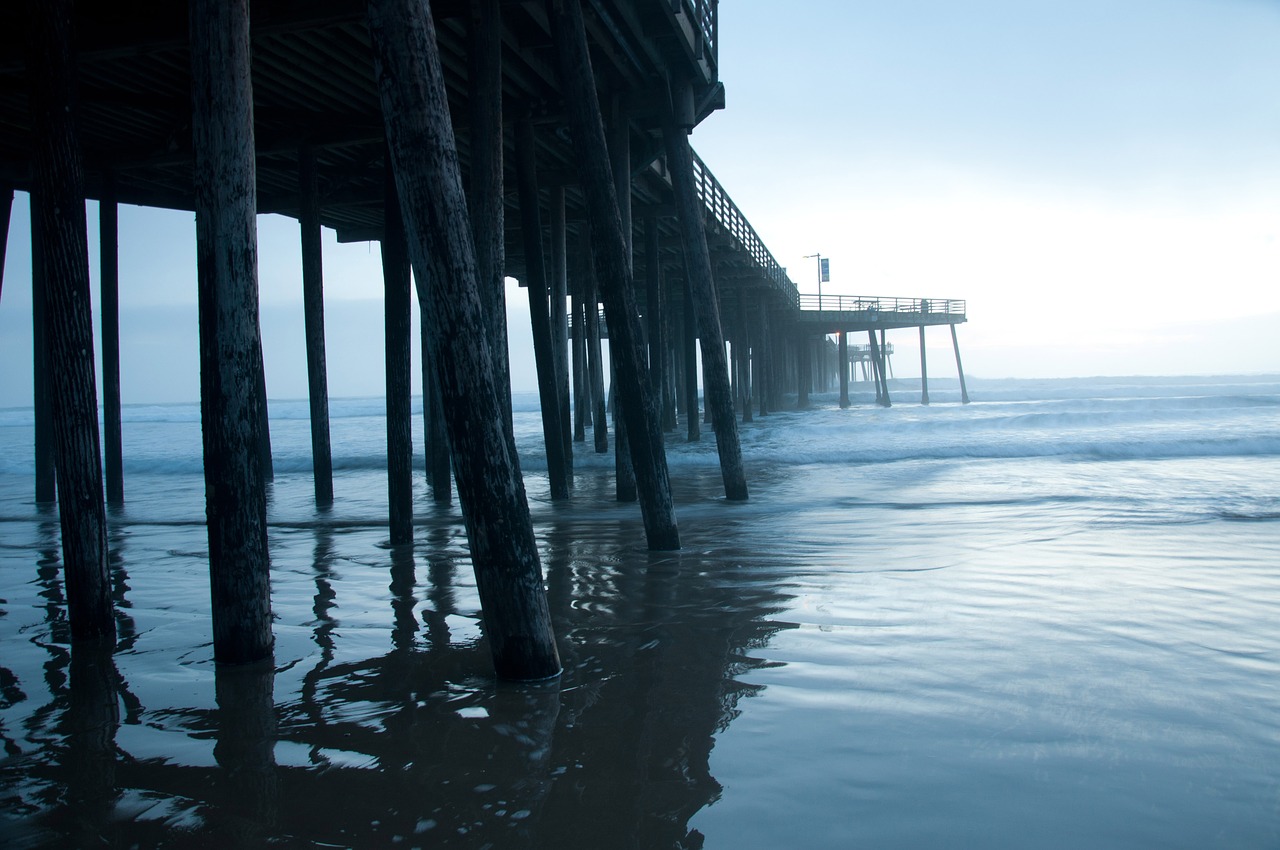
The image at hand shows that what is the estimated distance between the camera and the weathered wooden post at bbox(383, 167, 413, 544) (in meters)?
5.17

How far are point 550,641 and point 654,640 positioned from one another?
0.56 meters

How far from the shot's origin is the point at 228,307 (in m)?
2.69

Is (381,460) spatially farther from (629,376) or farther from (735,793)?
(735,793)

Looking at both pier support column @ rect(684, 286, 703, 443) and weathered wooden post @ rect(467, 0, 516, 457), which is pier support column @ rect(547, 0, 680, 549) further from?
pier support column @ rect(684, 286, 703, 443)

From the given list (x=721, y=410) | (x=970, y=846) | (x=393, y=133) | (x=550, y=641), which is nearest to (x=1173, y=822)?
(x=970, y=846)

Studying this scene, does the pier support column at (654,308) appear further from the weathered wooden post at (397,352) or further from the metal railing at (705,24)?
the weathered wooden post at (397,352)

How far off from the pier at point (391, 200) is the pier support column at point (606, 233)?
0.05 ft

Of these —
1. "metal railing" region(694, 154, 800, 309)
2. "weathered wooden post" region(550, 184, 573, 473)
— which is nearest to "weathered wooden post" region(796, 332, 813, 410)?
"metal railing" region(694, 154, 800, 309)

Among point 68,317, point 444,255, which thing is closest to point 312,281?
point 68,317

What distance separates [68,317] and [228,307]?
85 centimetres

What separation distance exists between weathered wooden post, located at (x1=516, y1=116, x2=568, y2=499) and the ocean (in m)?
1.88

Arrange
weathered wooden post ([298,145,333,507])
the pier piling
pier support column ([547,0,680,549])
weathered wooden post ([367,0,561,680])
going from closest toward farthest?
weathered wooden post ([367,0,561,680]) < pier support column ([547,0,680,549]) < the pier piling < weathered wooden post ([298,145,333,507])

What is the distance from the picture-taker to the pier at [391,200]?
7.99ft

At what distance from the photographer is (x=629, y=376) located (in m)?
4.52
